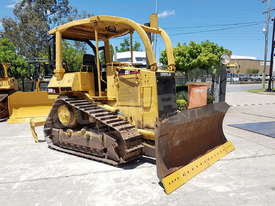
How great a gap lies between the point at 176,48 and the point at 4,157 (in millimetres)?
17920

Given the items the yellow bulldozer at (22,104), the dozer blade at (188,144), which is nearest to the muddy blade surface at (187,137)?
the dozer blade at (188,144)

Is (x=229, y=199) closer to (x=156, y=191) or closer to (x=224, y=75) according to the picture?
(x=156, y=191)

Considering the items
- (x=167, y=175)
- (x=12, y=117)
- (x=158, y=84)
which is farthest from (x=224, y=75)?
(x=12, y=117)

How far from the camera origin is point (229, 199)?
3092 mm

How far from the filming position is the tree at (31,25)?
1103 inches

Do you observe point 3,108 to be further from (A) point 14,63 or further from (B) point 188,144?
(A) point 14,63

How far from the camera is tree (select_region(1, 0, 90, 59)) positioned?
1103 inches

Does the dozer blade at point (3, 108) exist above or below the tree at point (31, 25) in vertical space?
below

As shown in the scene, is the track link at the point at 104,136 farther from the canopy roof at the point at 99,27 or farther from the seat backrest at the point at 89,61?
the canopy roof at the point at 99,27

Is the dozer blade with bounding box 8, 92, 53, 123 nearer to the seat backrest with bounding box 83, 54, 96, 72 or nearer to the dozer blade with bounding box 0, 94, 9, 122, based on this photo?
the dozer blade with bounding box 0, 94, 9, 122

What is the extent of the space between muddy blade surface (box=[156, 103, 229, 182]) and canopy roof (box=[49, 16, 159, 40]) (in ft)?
6.30

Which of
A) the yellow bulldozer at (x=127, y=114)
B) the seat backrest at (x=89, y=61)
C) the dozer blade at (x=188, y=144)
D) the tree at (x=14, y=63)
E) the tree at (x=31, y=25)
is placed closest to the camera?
the dozer blade at (x=188, y=144)

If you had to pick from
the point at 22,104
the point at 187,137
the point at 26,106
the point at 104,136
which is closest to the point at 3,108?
the point at 22,104

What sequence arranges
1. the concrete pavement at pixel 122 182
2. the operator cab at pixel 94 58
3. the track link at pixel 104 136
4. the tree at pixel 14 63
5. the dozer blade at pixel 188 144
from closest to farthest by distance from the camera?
the concrete pavement at pixel 122 182 → the dozer blade at pixel 188 144 → the track link at pixel 104 136 → the operator cab at pixel 94 58 → the tree at pixel 14 63
